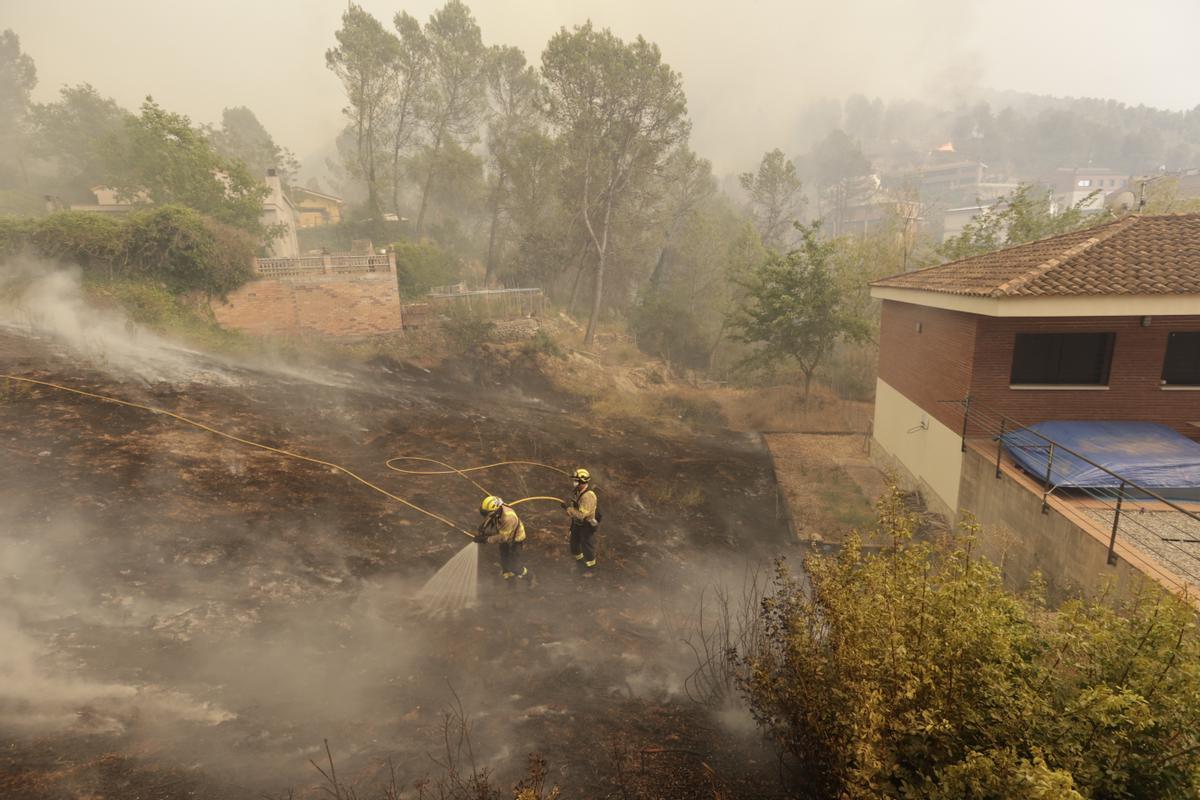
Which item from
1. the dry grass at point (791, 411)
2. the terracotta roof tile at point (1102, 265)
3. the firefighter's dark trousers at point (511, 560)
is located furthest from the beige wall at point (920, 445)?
the firefighter's dark trousers at point (511, 560)

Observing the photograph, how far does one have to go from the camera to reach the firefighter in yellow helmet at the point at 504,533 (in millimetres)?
8602

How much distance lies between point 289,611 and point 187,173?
27.9 metres

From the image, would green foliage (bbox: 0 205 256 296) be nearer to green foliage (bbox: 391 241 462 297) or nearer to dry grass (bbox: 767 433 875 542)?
green foliage (bbox: 391 241 462 297)

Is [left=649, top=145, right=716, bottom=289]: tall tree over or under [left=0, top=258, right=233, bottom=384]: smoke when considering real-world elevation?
over

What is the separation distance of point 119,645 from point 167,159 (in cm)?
2869

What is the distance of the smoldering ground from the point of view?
5551 mm

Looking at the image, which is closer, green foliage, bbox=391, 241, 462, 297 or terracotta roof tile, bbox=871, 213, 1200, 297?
terracotta roof tile, bbox=871, 213, 1200, 297

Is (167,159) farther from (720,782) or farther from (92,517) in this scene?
(720,782)

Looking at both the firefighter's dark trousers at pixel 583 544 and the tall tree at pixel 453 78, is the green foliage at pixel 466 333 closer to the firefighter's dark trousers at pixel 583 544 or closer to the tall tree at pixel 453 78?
the firefighter's dark trousers at pixel 583 544

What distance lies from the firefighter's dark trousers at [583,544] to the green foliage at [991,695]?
5.22m

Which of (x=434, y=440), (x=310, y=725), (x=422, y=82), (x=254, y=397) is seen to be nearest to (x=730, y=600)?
(x=310, y=725)

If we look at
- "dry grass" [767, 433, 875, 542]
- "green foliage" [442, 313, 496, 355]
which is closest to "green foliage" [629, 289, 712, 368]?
"green foliage" [442, 313, 496, 355]

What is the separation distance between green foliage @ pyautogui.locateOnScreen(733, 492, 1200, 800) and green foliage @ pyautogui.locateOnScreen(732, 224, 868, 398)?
58.2 feet

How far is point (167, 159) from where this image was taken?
26.9 meters
